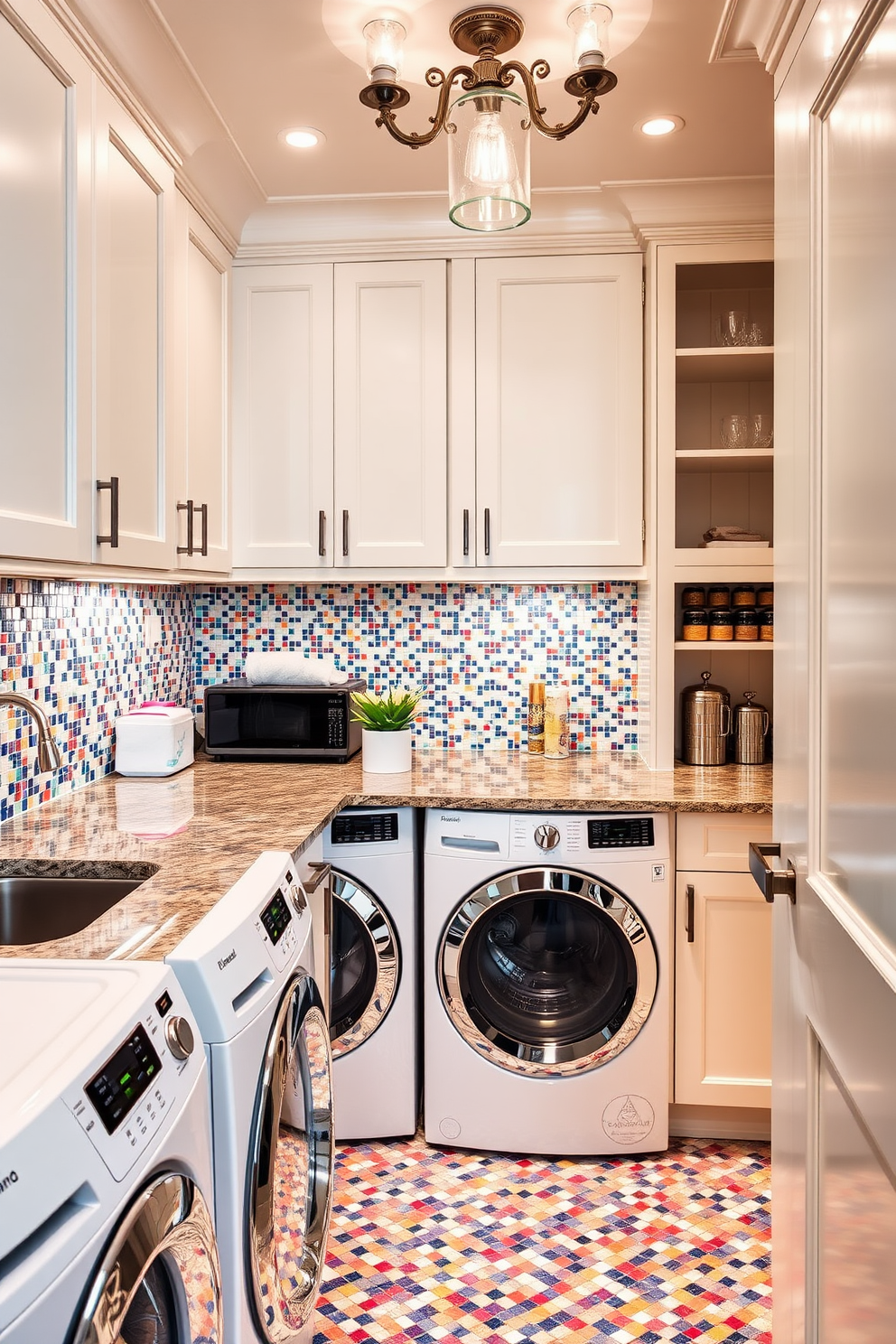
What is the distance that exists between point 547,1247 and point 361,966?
0.75m

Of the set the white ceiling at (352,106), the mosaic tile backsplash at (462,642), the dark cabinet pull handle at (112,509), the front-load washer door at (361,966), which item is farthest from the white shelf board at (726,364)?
the front-load washer door at (361,966)

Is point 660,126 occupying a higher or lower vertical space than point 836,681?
higher

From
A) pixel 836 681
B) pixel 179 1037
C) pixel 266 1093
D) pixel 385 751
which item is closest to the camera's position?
pixel 179 1037

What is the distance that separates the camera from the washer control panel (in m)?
0.81

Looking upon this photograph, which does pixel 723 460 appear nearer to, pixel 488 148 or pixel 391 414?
pixel 391 414

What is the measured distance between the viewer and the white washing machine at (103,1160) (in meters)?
0.70

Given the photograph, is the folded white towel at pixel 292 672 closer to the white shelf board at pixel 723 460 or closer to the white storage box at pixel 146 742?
the white storage box at pixel 146 742

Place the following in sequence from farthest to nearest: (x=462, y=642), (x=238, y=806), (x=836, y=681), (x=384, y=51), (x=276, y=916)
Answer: (x=462, y=642)
(x=238, y=806)
(x=384, y=51)
(x=276, y=916)
(x=836, y=681)

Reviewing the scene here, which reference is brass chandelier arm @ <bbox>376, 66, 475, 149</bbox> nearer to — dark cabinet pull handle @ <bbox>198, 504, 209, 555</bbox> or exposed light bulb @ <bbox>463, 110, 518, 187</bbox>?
exposed light bulb @ <bbox>463, 110, 518, 187</bbox>

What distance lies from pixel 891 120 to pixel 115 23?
4.77ft

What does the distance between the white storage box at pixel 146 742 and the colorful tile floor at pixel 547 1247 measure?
1.10 metres

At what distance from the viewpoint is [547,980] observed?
2.38m

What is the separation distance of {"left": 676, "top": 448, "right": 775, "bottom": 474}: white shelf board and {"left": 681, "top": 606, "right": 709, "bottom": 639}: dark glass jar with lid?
1.40 ft

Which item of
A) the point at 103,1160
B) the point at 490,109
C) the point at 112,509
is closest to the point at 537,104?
the point at 490,109
